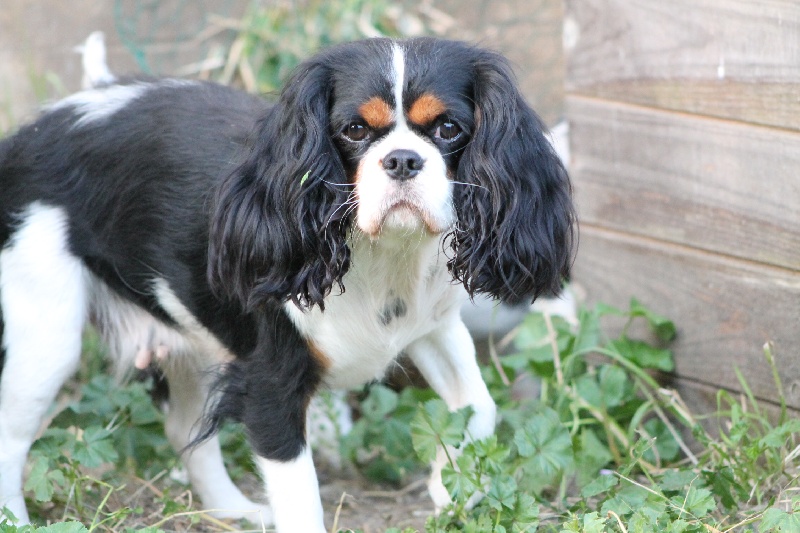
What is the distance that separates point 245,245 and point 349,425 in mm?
1610

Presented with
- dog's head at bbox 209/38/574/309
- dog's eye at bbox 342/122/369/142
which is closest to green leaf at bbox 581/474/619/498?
dog's head at bbox 209/38/574/309

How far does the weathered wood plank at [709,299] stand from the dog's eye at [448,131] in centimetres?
118

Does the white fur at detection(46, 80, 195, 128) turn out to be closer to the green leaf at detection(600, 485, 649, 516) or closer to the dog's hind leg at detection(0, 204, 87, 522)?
the dog's hind leg at detection(0, 204, 87, 522)

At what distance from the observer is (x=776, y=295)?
301 cm

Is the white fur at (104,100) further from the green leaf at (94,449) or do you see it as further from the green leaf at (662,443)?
the green leaf at (662,443)

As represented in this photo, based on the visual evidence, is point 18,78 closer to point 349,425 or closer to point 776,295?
point 349,425

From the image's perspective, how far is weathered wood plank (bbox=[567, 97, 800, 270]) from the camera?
295 centimetres

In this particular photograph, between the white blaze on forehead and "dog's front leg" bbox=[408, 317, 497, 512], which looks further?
"dog's front leg" bbox=[408, 317, 497, 512]

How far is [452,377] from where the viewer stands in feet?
9.59

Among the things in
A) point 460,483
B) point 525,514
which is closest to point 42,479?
point 460,483

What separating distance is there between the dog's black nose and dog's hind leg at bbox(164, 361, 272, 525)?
48.6 inches

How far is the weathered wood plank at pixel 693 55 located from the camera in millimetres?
2859

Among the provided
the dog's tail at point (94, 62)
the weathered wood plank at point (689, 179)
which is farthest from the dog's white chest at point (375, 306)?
the dog's tail at point (94, 62)

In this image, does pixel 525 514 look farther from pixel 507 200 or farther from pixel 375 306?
pixel 507 200
